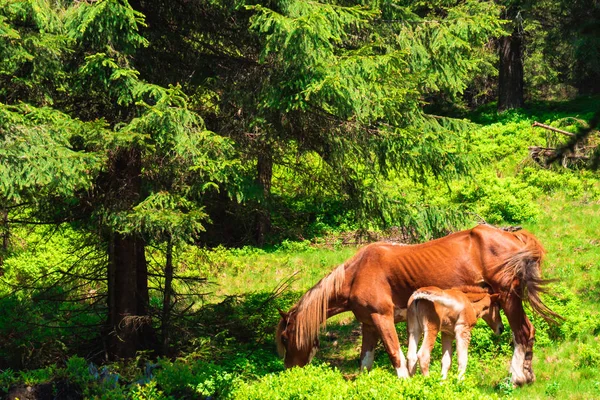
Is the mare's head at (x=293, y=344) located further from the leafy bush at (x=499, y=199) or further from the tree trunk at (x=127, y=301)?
the leafy bush at (x=499, y=199)

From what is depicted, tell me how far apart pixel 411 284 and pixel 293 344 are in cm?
191

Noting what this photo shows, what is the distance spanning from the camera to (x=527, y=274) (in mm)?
9930

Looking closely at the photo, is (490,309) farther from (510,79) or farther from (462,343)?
(510,79)

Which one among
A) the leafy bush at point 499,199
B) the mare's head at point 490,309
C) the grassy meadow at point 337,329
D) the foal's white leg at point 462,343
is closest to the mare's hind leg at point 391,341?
the grassy meadow at point 337,329

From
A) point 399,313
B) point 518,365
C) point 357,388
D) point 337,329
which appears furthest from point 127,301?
point 518,365

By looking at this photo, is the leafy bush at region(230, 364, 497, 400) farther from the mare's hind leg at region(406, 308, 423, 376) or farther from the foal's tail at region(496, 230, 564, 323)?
the foal's tail at region(496, 230, 564, 323)

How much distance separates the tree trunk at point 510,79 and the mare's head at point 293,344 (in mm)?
20574

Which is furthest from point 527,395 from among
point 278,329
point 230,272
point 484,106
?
point 484,106

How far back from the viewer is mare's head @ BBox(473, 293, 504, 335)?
9695mm

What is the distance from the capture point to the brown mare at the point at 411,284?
10.0 meters

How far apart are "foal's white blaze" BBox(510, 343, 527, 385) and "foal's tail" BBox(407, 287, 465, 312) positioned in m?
1.44

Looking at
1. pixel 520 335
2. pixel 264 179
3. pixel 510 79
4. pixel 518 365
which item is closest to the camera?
pixel 518 365

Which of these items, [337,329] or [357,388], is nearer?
[357,388]

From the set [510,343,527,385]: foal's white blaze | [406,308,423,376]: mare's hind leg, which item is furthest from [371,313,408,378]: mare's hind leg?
[510,343,527,385]: foal's white blaze
